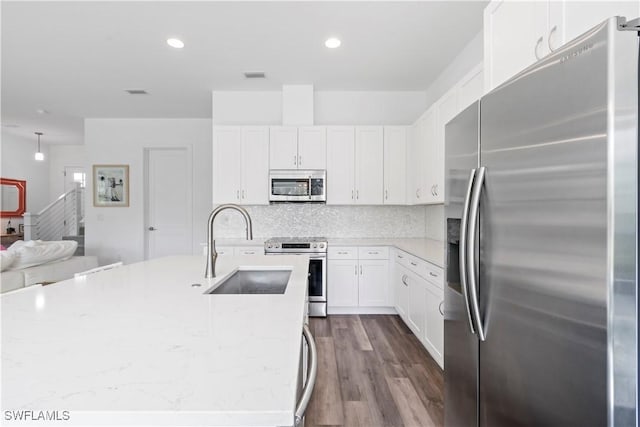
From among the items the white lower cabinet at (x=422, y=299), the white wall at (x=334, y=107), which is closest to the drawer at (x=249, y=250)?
the white lower cabinet at (x=422, y=299)

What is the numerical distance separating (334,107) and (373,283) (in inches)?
93.1

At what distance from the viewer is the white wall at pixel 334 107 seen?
14.6ft

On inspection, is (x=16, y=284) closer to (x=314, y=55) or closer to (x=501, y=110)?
(x=314, y=55)

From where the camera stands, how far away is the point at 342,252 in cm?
393

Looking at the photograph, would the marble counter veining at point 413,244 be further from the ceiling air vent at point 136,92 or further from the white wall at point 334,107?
the ceiling air vent at point 136,92

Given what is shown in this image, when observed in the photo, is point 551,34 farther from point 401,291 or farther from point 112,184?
point 112,184

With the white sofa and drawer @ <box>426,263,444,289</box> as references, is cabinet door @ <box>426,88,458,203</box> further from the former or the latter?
the white sofa

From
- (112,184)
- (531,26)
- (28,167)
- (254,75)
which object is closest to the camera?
(531,26)

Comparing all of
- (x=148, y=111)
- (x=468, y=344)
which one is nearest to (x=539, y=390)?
(x=468, y=344)

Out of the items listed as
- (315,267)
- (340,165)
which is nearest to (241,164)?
(340,165)

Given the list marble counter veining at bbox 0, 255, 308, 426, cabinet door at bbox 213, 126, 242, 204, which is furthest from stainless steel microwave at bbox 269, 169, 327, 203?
marble counter veining at bbox 0, 255, 308, 426

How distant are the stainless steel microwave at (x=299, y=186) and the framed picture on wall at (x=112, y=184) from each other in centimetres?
320

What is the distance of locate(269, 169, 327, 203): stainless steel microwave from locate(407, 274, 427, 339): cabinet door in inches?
60.3

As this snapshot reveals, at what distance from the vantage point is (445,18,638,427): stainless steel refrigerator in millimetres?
715
